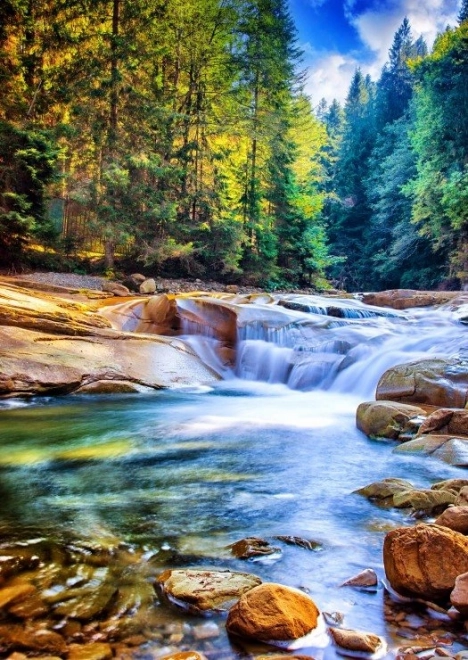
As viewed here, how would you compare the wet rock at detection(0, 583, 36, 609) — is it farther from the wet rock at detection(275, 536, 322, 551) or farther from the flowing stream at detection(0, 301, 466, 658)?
the wet rock at detection(275, 536, 322, 551)

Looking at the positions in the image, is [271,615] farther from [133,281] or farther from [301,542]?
[133,281]

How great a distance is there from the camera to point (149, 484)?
4004 mm

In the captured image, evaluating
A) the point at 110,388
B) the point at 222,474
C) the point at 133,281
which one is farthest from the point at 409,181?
the point at 222,474

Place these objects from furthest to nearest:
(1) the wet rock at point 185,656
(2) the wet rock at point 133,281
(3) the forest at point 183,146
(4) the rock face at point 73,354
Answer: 1. (2) the wet rock at point 133,281
2. (3) the forest at point 183,146
3. (4) the rock face at point 73,354
4. (1) the wet rock at point 185,656

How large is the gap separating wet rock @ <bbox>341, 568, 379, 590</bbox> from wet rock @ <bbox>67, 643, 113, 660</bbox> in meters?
1.17

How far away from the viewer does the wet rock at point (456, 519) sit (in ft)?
8.61

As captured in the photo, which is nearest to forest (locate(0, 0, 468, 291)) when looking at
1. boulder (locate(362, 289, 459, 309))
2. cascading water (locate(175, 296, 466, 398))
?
boulder (locate(362, 289, 459, 309))

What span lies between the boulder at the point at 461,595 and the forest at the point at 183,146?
13.8 metres

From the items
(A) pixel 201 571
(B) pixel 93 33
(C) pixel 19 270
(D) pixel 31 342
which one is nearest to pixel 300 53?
(B) pixel 93 33

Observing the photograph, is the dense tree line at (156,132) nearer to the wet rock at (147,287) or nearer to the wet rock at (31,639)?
the wet rock at (147,287)

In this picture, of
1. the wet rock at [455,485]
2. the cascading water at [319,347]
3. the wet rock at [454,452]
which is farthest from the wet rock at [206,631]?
the cascading water at [319,347]

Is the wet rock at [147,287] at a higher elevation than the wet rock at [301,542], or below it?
higher

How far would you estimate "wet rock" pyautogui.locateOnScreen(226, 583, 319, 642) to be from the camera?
1879mm

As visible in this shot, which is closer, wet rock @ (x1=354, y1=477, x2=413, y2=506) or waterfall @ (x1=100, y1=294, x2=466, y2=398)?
wet rock @ (x1=354, y1=477, x2=413, y2=506)
